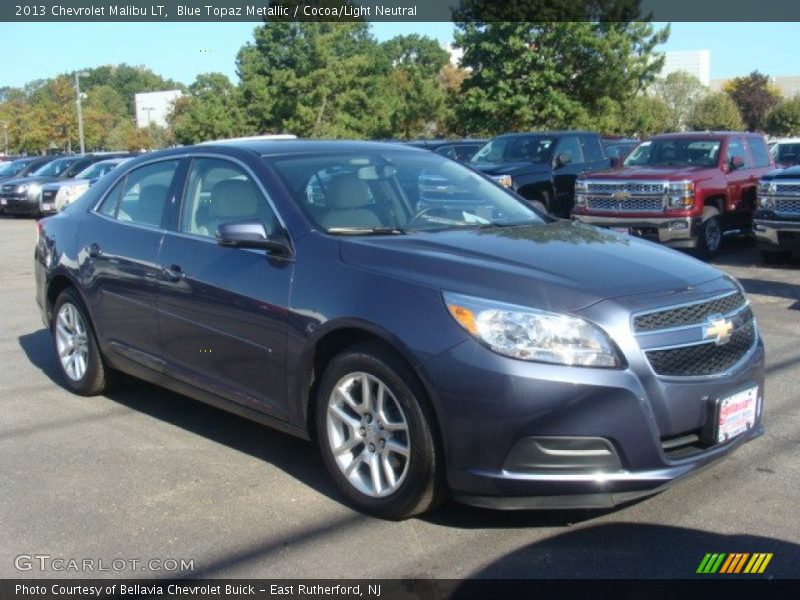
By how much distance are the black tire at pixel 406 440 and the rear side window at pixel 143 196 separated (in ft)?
6.40

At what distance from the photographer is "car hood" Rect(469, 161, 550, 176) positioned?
1508cm

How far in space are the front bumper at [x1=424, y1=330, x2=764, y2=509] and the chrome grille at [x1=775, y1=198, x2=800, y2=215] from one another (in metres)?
8.18

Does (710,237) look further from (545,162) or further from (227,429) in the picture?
(227,429)

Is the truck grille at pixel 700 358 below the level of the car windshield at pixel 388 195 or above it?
below

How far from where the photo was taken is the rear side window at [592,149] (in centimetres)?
1662

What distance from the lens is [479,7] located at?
131 feet

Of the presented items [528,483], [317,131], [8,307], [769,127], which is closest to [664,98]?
[769,127]

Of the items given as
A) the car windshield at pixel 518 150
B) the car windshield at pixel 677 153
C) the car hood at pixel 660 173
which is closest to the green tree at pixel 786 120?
the car windshield at pixel 518 150

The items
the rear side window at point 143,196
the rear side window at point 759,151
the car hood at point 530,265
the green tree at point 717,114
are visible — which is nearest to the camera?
the car hood at point 530,265

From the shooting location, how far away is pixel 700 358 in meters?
4.00

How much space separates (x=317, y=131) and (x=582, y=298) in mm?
48848

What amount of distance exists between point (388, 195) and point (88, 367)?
255 centimetres

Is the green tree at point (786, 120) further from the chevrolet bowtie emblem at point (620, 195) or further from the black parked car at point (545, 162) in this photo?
the chevrolet bowtie emblem at point (620, 195)

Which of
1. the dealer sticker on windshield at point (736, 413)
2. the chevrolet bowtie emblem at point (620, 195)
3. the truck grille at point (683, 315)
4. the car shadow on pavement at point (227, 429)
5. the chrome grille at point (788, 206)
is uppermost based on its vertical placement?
the chevrolet bowtie emblem at point (620, 195)
